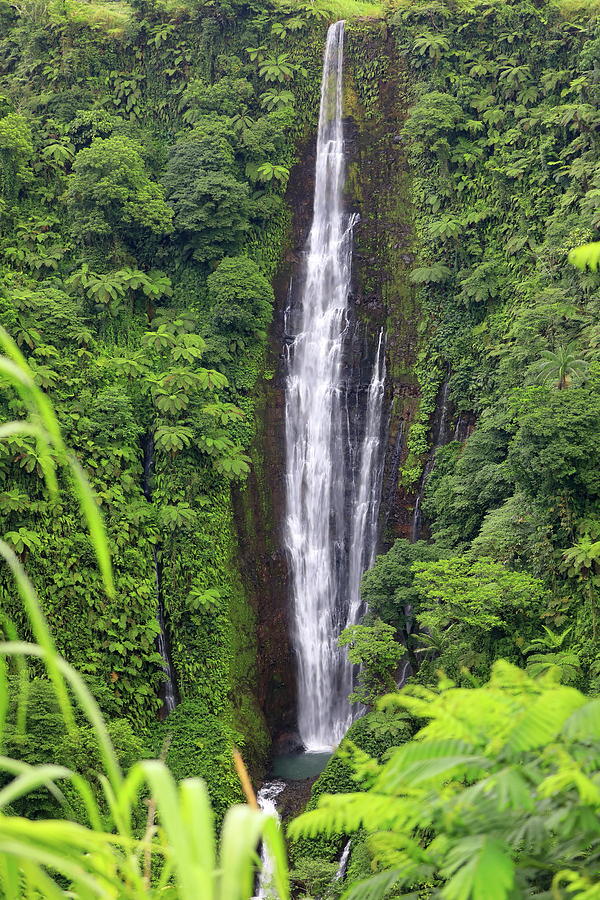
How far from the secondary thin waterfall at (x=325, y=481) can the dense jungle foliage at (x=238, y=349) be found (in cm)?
90

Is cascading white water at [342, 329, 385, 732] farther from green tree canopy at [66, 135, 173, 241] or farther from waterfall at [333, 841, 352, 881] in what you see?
green tree canopy at [66, 135, 173, 241]

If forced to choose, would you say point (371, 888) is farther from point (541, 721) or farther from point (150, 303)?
point (150, 303)

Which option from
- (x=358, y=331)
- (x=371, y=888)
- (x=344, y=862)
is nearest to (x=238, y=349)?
(x=358, y=331)

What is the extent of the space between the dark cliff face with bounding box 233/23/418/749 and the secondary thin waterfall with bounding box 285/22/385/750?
0.22 m

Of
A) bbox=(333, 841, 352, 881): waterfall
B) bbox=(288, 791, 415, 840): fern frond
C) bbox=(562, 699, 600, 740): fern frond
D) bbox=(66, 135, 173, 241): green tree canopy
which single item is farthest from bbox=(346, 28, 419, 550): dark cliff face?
bbox=(562, 699, 600, 740): fern frond

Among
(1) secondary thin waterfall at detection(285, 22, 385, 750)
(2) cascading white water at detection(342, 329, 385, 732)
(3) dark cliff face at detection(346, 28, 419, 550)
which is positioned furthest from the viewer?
(3) dark cliff face at detection(346, 28, 419, 550)

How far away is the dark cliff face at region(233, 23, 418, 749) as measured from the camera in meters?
17.6

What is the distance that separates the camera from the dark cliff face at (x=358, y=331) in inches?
695

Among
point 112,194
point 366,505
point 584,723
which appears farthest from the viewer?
point 366,505

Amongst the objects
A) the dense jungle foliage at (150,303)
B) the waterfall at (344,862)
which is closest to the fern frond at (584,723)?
the waterfall at (344,862)

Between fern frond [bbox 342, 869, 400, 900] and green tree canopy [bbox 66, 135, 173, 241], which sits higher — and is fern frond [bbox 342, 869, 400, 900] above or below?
below

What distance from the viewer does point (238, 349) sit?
18.5 metres

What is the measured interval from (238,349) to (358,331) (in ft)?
9.17

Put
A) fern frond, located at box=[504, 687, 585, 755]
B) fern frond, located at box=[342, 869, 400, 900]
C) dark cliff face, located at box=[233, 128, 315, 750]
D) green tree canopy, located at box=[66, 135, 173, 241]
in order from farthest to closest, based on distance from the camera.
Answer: green tree canopy, located at box=[66, 135, 173, 241] < dark cliff face, located at box=[233, 128, 315, 750] < fern frond, located at box=[342, 869, 400, 900] < fern frond, located at box=[504, 687, 585, 755]
